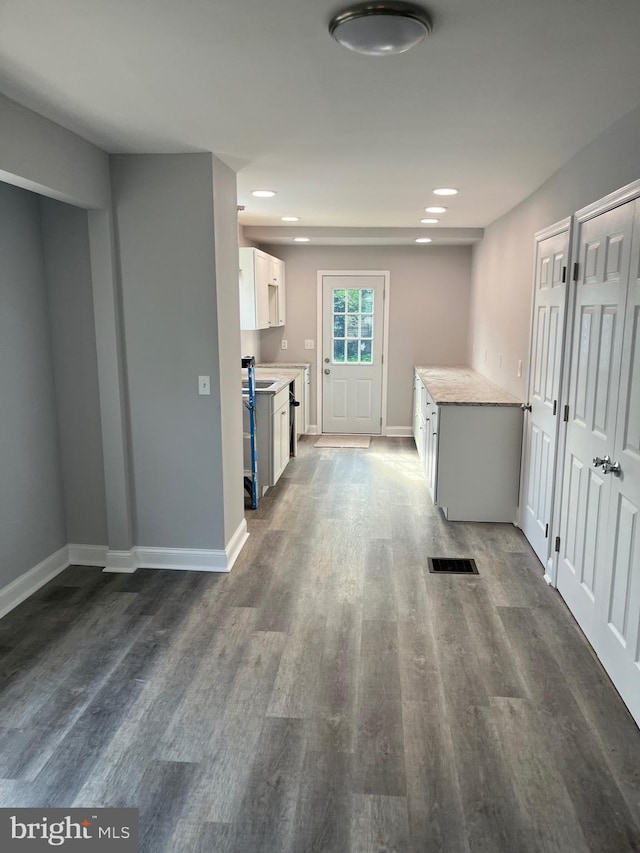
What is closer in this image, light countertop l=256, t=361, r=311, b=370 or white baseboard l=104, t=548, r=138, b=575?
white baseboard l=104, t=548, r=138, b=575

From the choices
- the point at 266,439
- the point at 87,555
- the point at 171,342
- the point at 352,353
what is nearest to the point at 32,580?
the point at 87,555

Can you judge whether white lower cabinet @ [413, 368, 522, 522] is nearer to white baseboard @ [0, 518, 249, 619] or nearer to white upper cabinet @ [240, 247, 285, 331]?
white baseboard @ [0, 518, 249, 619]

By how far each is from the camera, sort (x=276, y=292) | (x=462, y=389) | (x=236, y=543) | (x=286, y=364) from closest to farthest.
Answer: (x=236, y=543)
(x=462, y=389)
(x=276, y=292)
(x=286, y=364)

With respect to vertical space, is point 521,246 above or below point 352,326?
above

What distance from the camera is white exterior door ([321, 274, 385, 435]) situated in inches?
284

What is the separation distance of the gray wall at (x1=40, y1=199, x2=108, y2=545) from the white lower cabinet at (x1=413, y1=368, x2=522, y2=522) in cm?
234

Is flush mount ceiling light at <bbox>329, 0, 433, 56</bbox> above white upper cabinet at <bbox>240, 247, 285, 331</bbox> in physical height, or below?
above

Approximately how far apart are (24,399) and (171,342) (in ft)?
2.79

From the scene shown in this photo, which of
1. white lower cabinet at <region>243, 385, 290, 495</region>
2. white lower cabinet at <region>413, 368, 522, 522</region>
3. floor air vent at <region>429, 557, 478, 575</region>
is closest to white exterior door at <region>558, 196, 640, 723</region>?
floor air vent at <region>429, 557, 478, 575</region>

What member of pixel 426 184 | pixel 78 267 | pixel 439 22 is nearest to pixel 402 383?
pixel 426 184

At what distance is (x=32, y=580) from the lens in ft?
11.0

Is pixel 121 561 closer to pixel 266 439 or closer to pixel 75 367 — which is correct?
pixel 75 367

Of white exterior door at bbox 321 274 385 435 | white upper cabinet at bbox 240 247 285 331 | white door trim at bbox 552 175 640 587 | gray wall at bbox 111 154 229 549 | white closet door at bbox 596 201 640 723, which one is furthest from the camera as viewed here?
white exterior door at bbox 321 274 385 435

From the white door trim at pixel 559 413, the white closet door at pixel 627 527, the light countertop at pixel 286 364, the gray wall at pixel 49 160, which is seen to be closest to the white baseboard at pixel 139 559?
the white door trim at pixel 559 413
